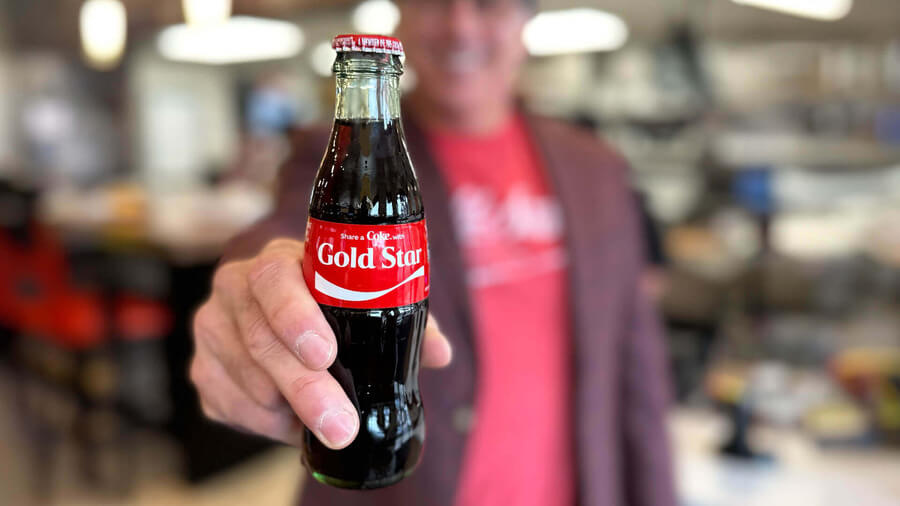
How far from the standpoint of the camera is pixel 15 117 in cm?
677

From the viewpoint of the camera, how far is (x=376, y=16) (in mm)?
395

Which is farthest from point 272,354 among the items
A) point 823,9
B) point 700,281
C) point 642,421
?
point 700,281

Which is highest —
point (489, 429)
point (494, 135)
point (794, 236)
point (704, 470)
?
point (494, 135)

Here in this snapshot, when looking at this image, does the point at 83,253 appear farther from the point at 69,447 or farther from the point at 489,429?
the point at 489,429

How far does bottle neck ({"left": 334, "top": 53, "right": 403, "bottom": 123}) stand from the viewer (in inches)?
12.9

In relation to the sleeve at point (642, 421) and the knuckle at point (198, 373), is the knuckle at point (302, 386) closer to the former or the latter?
the knuckle at point (198, 373)

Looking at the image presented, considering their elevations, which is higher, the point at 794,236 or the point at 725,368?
the point at 794,236

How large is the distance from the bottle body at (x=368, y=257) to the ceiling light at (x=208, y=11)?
0.65 ft

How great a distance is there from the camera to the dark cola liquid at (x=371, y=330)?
35cm

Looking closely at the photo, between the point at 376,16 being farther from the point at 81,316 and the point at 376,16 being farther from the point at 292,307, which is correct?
the point at 81,316

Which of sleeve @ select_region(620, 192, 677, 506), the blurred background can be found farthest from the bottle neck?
the blurred background

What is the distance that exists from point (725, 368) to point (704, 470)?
0.61 m

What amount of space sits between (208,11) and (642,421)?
80 centimetres

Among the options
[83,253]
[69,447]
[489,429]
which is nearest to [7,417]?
[69,447]
